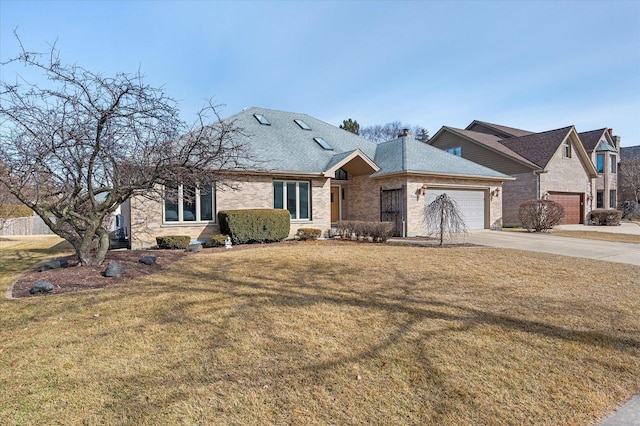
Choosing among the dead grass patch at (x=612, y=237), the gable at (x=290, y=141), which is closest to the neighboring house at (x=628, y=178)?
the dead grass patch at (x=612, y=237)

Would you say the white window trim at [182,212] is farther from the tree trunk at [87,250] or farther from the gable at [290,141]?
the tree trunk at [87,250]

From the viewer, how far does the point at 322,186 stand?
15992mm

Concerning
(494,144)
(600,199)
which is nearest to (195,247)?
(494,144)

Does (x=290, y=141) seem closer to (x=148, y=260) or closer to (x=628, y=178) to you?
Answer: (x=148, y=260)

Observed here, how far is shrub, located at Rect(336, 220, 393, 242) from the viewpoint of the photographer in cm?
1343

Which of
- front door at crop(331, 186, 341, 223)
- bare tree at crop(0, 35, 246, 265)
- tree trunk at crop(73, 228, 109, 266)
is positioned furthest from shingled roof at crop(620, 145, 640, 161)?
tree trunk at crop(73, 228, 109, 266)

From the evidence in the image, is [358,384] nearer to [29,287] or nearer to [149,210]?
[29,287]

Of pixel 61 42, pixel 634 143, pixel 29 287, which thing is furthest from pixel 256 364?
pixel 634 143

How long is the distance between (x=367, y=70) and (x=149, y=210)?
12.9 metres

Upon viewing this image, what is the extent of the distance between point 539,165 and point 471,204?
876 cm

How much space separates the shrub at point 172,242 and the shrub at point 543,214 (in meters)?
17.5

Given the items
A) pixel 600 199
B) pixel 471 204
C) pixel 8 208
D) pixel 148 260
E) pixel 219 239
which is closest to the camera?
pixel 148 260

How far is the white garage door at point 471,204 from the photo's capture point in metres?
17.8

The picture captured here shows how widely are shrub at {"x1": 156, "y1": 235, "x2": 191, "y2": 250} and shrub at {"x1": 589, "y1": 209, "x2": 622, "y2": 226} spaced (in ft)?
93.0
